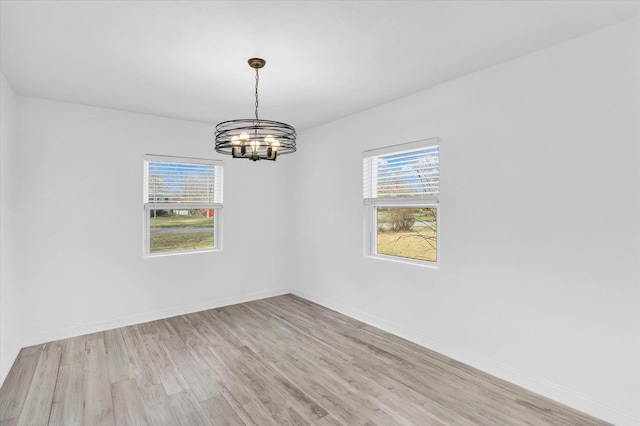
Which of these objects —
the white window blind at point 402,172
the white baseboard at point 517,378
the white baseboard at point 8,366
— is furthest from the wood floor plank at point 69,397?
the white window blind at point 402,172

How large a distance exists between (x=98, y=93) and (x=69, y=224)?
1476mm

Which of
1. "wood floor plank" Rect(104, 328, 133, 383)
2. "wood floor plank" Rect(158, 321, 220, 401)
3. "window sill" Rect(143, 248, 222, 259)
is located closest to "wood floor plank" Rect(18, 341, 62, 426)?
"wood floor plank" Rect(104, 328, 133, 383)

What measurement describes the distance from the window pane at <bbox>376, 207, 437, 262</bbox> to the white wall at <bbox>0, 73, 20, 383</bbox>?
3.69 meters

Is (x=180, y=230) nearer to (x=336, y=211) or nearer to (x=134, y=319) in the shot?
(x=134, y=319)

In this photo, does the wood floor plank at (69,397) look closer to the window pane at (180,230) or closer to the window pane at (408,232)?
the window pane at (180,230)

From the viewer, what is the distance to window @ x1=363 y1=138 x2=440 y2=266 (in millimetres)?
3410

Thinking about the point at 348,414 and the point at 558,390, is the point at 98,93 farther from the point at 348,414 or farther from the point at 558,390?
the point at 558,390

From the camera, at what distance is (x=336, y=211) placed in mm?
4535

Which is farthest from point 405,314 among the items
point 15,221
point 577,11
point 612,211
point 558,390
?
point 15,221

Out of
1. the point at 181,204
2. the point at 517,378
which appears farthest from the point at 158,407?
the point at 517,378

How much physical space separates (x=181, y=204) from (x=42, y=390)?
2406 mm

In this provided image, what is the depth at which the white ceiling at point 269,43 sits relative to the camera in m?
1.99

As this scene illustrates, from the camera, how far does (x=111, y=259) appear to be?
3.92 meters

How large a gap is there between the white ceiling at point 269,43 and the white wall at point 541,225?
25 centimetres
